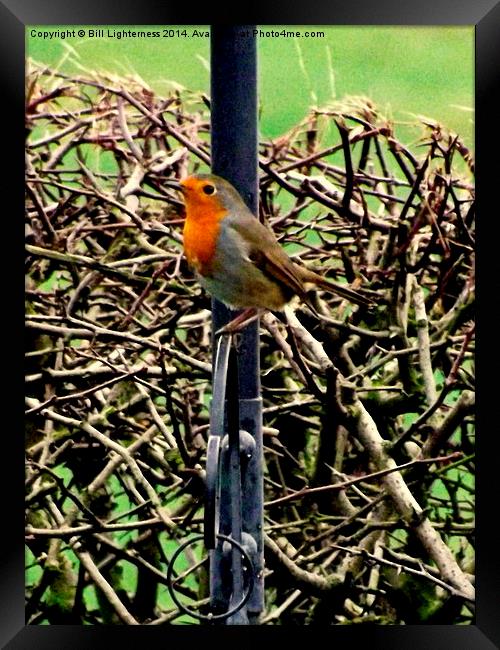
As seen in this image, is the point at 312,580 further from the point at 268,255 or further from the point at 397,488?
the point at 268,255

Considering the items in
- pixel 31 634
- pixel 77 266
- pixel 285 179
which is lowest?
pixel 31 634

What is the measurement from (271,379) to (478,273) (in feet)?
1.66

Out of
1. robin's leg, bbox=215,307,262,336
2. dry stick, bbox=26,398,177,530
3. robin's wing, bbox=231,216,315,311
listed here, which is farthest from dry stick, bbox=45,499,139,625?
robin's wing, bbox=231,216,315,311

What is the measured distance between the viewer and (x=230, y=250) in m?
2.42

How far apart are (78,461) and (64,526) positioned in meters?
0.14

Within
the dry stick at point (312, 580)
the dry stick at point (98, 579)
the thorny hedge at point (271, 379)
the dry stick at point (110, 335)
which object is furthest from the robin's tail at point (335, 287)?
the dry stick at point (98, 579)

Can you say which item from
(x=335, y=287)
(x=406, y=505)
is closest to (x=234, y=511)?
(x=406, y=505)

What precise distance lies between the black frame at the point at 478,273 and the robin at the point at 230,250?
35cm

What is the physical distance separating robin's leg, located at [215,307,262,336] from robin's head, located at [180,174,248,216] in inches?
8.3

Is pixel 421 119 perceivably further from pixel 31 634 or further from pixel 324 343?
pixel 31 634

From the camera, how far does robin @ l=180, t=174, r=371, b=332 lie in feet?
7.90
